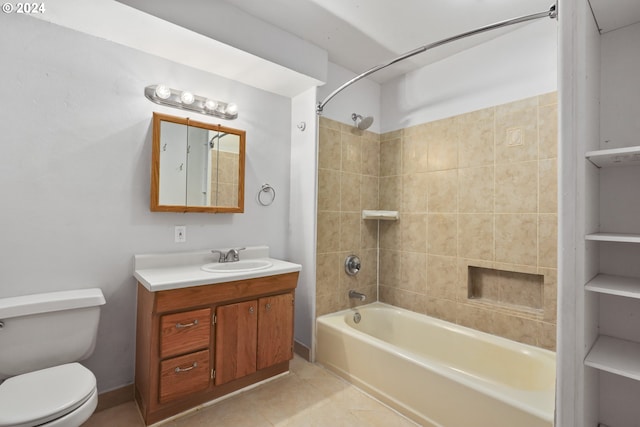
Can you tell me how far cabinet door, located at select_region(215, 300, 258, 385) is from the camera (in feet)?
6.44

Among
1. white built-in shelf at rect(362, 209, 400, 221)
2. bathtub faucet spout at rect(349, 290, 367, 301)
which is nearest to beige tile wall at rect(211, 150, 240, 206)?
white built-in shelf at rect(362, 209, 400, 221)

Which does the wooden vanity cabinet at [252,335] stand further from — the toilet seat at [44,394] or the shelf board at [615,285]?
the shelf board at [615,285]

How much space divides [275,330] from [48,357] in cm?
124

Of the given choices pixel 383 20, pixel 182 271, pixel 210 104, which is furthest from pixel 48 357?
pixel 383 20

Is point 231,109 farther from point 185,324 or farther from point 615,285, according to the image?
point 615,285

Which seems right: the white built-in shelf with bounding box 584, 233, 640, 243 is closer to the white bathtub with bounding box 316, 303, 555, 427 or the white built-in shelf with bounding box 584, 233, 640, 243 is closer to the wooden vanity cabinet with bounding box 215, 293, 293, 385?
the white bathtub with bounding box 316, 303, 555, 427

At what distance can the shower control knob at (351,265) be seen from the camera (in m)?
2.85

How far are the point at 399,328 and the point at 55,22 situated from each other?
3211 mm

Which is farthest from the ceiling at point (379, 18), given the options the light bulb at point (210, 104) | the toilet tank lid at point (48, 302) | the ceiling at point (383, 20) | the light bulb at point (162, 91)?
the toilet tank lid at point (48, 302)

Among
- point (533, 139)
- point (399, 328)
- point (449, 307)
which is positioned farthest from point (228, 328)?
point (533, 139)

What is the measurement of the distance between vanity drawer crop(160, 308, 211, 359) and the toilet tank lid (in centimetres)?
38

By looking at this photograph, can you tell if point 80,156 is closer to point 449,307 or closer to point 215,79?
point 215,79

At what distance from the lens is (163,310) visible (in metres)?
1.74

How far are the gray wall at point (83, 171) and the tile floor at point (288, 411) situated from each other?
0.32m
